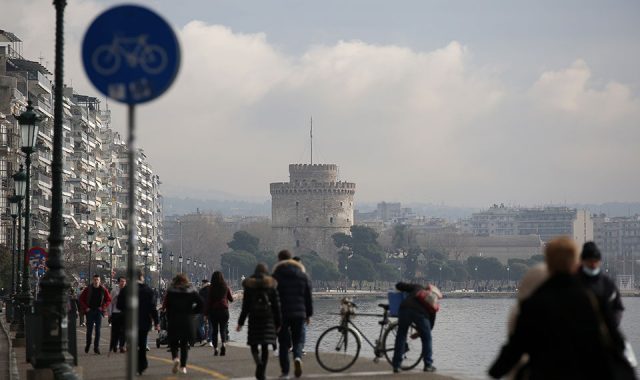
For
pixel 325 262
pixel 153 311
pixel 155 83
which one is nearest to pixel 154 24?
pixel 155 83

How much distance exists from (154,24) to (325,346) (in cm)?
1046

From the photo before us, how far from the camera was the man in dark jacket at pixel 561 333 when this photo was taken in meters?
7.67

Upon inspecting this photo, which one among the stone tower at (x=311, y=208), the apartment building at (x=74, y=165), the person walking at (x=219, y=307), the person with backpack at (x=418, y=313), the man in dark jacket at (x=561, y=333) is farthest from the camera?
the stone tower at (x=311, y=208)

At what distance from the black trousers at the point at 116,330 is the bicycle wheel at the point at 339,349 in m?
5.49

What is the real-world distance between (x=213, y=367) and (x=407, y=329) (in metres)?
3.42

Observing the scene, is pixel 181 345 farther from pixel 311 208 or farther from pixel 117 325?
pixel 311 208

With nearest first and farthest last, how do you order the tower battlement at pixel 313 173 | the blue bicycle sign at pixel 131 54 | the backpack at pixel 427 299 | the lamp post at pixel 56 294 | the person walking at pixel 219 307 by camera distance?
the blue bicycle sign at pixel 131 54 < the lamp post at pixel 56 294 < the backpack at pixel 427 299 < the person walking at pixel 219 307 < the tower battlement at pixel 313 173

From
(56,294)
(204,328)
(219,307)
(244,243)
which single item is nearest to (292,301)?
(56,294)

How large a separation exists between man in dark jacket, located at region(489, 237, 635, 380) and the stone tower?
177 meters

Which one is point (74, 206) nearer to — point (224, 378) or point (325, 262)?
point (325, 262)

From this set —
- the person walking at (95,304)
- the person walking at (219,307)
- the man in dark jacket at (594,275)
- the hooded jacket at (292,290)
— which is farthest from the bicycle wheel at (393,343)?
the person walking at (95,304)

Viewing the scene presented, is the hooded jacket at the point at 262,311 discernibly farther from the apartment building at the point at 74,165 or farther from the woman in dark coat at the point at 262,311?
the apartment building at the point at 74,165

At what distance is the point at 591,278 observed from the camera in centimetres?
1167

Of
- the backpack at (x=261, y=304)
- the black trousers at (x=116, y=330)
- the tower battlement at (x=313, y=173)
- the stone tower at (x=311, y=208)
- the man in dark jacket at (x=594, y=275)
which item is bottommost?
the black trousers at (x=116, y=330)
